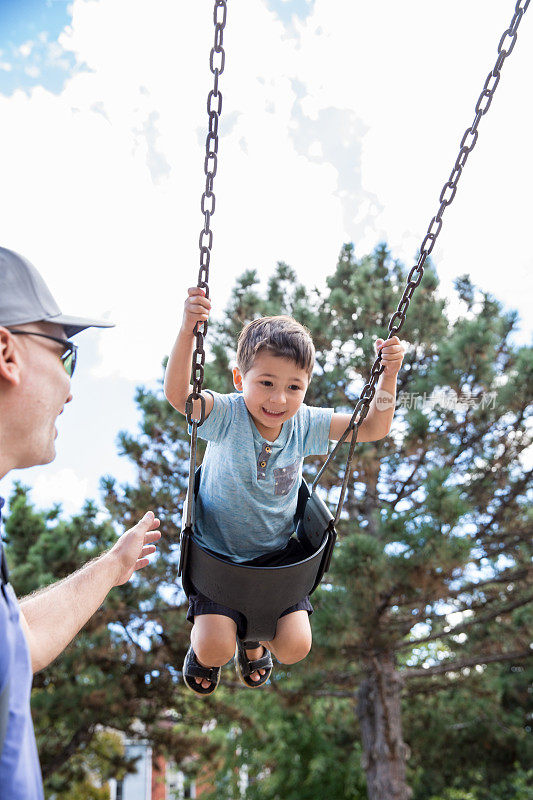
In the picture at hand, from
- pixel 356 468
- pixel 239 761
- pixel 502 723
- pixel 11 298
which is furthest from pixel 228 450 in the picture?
pixel 239 761

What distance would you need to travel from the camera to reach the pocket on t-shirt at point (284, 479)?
215 cm

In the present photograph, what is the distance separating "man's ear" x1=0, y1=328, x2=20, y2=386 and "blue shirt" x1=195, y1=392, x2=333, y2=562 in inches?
39.8

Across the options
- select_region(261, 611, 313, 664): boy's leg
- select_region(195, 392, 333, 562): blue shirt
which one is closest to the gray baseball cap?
select_region(195, 392, 333, 562): blue shirt

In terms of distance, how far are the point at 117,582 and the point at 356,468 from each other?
470 cm

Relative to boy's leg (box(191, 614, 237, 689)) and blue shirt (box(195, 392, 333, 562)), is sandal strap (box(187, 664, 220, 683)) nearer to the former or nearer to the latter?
boy's leg (box(191, 614, 237, 689))

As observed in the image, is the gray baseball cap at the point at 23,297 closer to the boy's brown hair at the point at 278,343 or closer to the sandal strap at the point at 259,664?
the boy's brown hair at the point at 278,343

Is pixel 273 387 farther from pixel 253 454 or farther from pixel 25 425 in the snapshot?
pixel 25 425

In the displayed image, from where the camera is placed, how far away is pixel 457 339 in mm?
5902

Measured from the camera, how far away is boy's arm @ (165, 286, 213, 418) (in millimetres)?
1944

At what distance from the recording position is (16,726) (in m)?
0.97

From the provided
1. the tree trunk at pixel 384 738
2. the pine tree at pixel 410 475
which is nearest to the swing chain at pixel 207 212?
the pine tree at pixel 410 475

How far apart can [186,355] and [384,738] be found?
6.38 metres

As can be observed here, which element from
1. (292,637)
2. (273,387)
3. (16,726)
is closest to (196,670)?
(292,637)

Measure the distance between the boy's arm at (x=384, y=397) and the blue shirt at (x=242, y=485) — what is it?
27 cm
